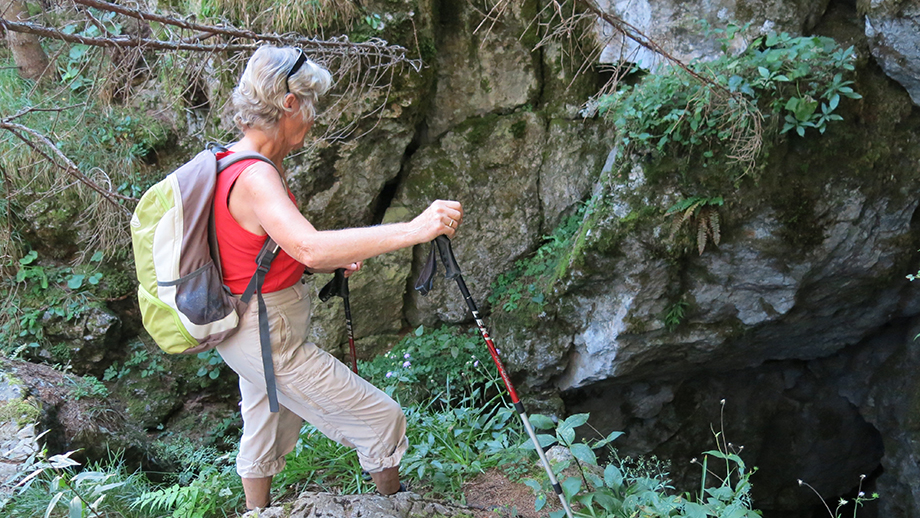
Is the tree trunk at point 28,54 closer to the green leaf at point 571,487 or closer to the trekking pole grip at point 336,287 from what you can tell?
the trekking pole grip at point 336,287

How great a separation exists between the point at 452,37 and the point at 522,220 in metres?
1.96

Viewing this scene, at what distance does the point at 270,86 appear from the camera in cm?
229

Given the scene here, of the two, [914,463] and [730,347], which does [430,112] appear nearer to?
[730,347]

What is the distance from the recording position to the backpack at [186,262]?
88.4 inches

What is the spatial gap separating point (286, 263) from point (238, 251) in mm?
191

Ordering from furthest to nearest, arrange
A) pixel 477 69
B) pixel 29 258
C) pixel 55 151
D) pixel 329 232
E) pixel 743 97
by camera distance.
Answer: pixel 477 69 < pixel 29 258 < pixel 743 97 < pixel 55 151 < pixel 329 232

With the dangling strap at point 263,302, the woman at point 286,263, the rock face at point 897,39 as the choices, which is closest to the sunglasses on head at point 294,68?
the woman at point 286,263

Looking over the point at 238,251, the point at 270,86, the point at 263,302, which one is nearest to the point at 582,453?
the point at 263,302

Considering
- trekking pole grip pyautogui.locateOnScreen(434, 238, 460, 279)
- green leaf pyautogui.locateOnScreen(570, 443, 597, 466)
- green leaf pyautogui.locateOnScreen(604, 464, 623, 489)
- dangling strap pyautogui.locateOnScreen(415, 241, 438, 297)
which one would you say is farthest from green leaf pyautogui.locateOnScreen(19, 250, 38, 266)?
green leaf pyautogui.locateOnScreen(604, 464, 623, 489)

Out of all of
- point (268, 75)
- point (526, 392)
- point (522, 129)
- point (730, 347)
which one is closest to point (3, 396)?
point (268, 75)

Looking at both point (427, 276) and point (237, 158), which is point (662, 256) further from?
point (237, 158)

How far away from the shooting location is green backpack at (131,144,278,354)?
224 cm

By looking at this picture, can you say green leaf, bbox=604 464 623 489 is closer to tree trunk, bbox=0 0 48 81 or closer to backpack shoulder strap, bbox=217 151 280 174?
backpack shoulder strap, bbox=217 151 280 174

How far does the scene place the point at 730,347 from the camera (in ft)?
18.1
